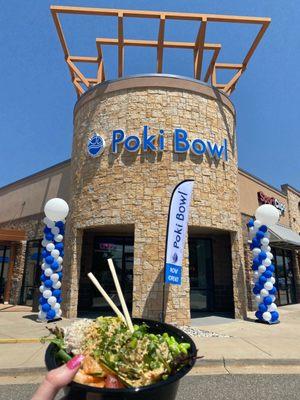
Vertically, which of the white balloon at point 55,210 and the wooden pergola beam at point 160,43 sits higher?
the wooden pergola beam at point 160,43

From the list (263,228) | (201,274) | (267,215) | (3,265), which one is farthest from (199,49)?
(3,265)

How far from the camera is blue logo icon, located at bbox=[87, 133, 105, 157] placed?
12.0 metres

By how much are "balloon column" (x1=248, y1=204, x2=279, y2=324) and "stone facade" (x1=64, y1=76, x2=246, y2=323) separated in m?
0.77

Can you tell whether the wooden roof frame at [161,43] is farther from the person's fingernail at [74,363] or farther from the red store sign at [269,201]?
the person's fingernail at [74,363]

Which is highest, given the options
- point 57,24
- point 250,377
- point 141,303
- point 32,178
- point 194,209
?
point 57,24

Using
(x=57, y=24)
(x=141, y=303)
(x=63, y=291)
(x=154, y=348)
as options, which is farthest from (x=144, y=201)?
(x=154, y=348)

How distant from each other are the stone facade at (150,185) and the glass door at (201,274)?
2016mm

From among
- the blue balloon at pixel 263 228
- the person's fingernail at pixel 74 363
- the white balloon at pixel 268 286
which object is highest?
the blue balloon at pixel 263 228

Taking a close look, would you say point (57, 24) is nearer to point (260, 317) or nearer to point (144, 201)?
point (144, 201)

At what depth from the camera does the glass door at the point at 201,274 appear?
13609 millimetres

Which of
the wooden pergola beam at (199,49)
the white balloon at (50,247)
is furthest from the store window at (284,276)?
the white balloon at (50,247)

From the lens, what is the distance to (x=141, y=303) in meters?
10.3

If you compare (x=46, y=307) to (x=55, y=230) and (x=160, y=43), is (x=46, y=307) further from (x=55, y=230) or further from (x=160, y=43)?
(x=160, y=43)

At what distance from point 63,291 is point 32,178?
9.16m
